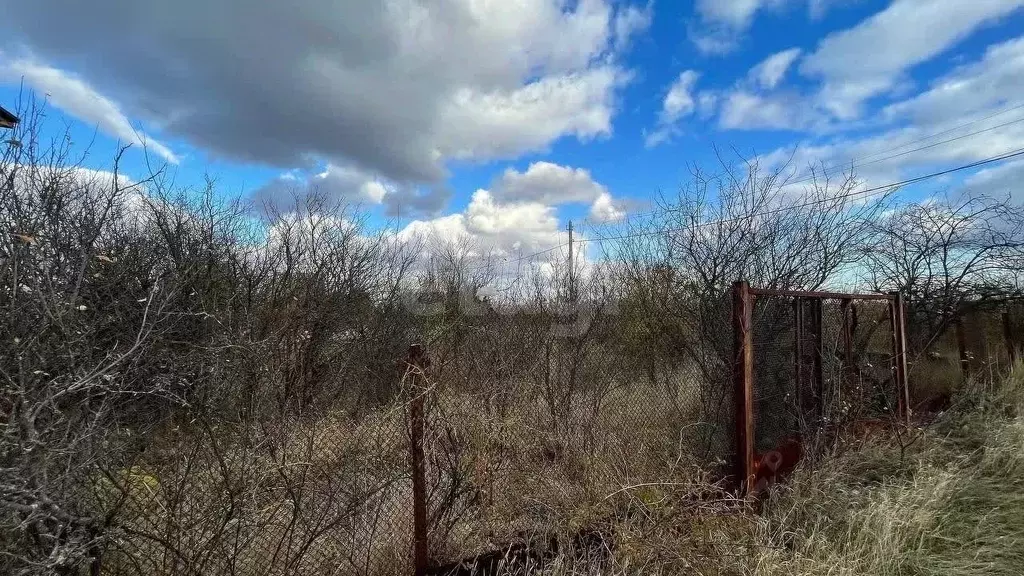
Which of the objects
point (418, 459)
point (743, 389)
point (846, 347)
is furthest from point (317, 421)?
point (846, 347)

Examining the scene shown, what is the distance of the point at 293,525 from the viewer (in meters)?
2.75

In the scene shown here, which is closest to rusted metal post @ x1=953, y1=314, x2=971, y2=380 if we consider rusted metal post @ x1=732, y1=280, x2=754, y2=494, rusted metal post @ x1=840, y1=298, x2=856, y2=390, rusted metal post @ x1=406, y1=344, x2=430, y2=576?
rusted metal post @ x1=840, y1=298, x2=856, y2=390

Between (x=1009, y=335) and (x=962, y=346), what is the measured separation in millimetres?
842

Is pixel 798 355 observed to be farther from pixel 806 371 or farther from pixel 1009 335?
pixel 1009 335

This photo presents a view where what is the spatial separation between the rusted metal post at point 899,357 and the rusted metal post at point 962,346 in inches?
85.2

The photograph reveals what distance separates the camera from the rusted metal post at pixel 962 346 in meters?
6.88

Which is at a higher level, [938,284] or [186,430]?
[938,284]

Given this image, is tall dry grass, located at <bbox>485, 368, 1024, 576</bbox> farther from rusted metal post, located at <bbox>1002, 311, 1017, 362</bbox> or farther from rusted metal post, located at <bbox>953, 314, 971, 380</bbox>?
rusted metal post, located at <bbox>1002, 311, 1017, 362</bbox>

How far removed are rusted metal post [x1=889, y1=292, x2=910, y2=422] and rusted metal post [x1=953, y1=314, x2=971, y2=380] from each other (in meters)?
2.16

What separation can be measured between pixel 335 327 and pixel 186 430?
4.47m

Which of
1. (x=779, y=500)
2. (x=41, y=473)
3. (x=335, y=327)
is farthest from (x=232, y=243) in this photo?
(x=779, y=500)

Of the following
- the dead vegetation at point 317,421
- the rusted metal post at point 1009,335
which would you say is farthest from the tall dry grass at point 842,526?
the rusted metal post at point 1009,335

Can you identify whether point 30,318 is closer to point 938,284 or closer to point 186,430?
point 186,430

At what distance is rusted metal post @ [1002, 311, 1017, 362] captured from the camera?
7.16 m
